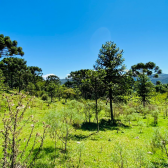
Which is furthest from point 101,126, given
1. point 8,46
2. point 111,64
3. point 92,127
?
point 8,46

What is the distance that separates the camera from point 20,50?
113 ft

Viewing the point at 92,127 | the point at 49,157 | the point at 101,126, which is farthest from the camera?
the point at 101,126

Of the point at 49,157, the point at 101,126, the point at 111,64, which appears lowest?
the point at 101,126

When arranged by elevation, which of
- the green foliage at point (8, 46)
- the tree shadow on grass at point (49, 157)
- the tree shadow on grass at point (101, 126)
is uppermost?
the green foliage at point (8, 46)

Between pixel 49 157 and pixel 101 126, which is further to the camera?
pixel 101 126

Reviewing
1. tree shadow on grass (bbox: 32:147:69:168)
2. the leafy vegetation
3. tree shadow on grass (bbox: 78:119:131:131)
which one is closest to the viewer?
the leafy vegetation

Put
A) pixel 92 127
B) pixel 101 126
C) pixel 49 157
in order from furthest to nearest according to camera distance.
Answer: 1. pixel 101 126
2. pixel 92 127
3. pixel 49 157

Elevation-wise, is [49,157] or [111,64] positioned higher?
[111,64]

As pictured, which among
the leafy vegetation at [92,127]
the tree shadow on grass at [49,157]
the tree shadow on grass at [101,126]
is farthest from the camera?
the tree shadow on grass at [101,126]

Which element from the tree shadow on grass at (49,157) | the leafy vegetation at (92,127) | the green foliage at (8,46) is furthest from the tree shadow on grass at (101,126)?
the green foliage at (8,46)

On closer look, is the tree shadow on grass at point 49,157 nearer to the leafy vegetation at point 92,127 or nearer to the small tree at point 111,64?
the leafy vegetation at point 92,127

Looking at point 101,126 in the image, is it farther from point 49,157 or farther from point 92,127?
point 49,157

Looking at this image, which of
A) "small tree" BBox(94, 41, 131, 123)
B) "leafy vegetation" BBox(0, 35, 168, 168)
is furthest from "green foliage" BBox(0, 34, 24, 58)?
"small tree" BBox(94, 41, 131, 123)

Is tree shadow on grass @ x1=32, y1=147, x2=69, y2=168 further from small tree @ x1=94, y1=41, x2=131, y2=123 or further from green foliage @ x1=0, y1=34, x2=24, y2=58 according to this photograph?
green foliage @ x1=0, y1=34, x2=24, y2=58
